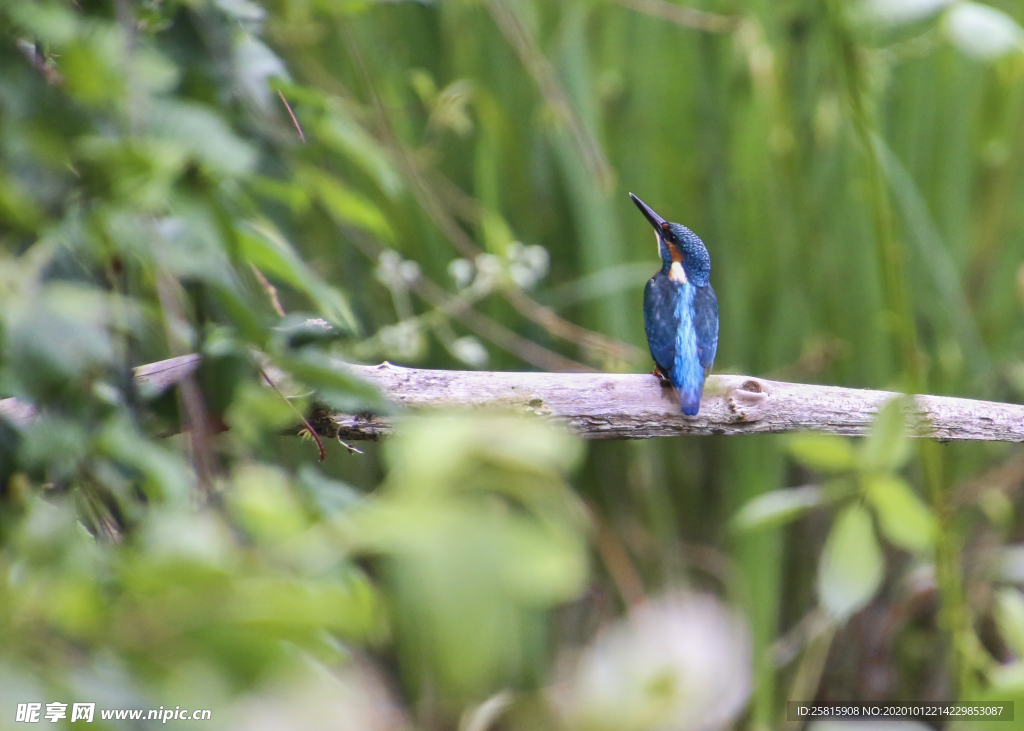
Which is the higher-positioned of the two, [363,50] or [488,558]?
[363,50]

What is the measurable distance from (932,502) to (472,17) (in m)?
1.09

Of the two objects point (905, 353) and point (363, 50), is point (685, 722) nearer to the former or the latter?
point (905, 353)

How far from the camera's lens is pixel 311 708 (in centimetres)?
18

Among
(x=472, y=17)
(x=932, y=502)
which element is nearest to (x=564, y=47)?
(x=472, y=17)

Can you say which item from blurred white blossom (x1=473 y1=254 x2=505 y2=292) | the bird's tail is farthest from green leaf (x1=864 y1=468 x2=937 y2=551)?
blurred white blossom (x1=473 y1=254 x2=505 y2=292)

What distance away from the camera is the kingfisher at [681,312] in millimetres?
916

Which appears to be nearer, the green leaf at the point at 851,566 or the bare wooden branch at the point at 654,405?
the green leaf at the point at 851,566

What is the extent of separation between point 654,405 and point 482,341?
64cm

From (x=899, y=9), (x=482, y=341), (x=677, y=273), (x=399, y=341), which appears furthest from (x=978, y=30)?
(x=482, y=341)

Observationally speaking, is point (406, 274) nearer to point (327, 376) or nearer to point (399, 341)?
point (399, 341)

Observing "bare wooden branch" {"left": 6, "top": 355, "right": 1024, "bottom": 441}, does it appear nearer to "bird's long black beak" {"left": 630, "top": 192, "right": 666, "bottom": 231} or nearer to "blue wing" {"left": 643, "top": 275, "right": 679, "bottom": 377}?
"blue wing" {"left": 643, "top": 275, "right": 679, "bottom": 377}

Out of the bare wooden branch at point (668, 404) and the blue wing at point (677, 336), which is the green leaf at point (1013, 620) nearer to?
the bare wooden branch at point (668, 404)

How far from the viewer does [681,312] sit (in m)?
1.15

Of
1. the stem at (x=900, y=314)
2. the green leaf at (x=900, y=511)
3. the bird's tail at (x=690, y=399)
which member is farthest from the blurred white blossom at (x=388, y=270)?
the green leaf at (x=900, y=511)
